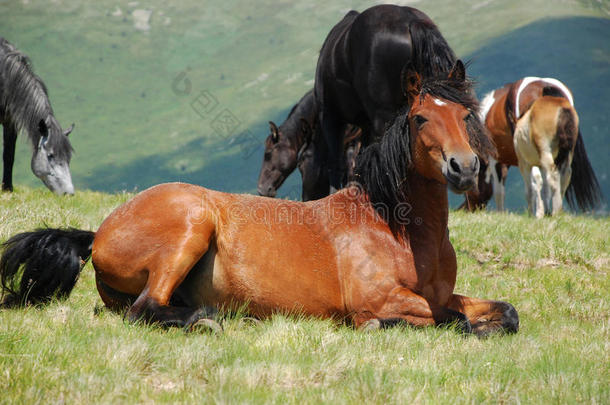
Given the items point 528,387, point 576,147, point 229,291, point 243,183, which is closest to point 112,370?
point 229,291

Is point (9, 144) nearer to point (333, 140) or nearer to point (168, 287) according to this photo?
point (333, 140)

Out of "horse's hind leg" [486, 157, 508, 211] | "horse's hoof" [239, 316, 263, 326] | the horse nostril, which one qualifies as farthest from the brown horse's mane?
"horse's hind leg" [486, 157, 508, 211]

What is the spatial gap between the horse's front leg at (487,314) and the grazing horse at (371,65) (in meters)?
2.02

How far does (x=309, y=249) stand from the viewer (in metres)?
4.34

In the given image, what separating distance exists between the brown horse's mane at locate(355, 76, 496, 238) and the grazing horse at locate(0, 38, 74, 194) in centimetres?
760

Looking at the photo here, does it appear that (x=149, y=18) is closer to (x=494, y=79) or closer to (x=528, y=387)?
(x=494, y=79)

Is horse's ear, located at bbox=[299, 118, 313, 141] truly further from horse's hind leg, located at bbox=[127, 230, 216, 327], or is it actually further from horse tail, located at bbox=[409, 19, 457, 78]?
horse's hind leg, located at bbox=[127, 230, 216, 327]

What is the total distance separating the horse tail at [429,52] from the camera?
19.1ft

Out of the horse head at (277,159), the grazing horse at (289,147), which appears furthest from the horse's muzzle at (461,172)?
the horse head at (277,159)

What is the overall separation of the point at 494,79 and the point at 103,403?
44.7 m

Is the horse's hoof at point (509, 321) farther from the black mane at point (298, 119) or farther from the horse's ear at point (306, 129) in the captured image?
the black mane at point (298, 119)

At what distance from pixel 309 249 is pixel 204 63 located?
5615 centimetres

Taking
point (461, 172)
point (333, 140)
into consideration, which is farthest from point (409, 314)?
point (333, 140)

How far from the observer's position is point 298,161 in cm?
1210
